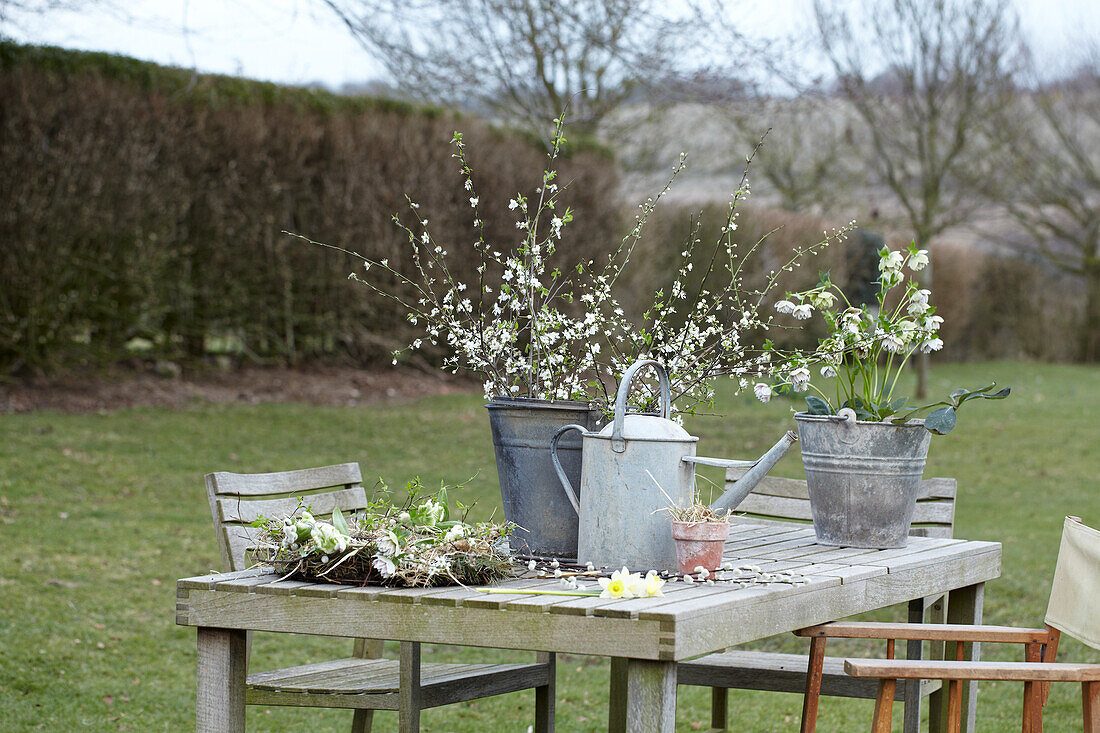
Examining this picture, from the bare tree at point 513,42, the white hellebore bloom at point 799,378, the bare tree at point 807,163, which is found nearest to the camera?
the white hellebore bloom at point 799,378

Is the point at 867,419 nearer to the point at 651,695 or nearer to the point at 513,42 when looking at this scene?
the point at 651,695

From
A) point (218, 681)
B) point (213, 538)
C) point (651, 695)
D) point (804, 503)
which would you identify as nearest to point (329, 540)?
point (218, 681)

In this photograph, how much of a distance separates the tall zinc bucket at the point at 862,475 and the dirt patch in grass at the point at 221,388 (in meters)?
7.20

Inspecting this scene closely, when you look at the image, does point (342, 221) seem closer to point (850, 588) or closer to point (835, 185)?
point (850, 588)

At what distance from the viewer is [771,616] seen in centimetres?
195

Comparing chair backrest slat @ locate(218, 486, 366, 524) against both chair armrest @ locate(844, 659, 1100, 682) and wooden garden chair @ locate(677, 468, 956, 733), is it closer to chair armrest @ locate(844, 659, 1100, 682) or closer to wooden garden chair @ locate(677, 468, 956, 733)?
wooden garden chair @ locate(677, 468, 956, 733)

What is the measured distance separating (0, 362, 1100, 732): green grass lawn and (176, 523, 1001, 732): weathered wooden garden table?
4.72 ft

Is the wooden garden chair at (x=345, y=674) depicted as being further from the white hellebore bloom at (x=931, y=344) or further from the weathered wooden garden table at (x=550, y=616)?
the white hellebore bloom at (x=931, y=344)

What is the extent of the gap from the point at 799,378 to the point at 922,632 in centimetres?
55

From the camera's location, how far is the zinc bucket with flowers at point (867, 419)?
7.88 feet

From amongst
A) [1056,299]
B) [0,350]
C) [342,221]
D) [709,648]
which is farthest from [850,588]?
[1056,299]

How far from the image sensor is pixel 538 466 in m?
2.27

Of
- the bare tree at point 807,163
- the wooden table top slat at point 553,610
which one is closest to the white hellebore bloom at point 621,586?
the wooden table top slat at point 553,610

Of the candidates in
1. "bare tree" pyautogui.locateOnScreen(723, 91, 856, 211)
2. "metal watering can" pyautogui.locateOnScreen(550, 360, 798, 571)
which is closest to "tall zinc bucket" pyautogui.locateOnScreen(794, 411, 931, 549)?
"metal watering can" pyautogui.locateOnScreen(550, 360, 798, 571)
